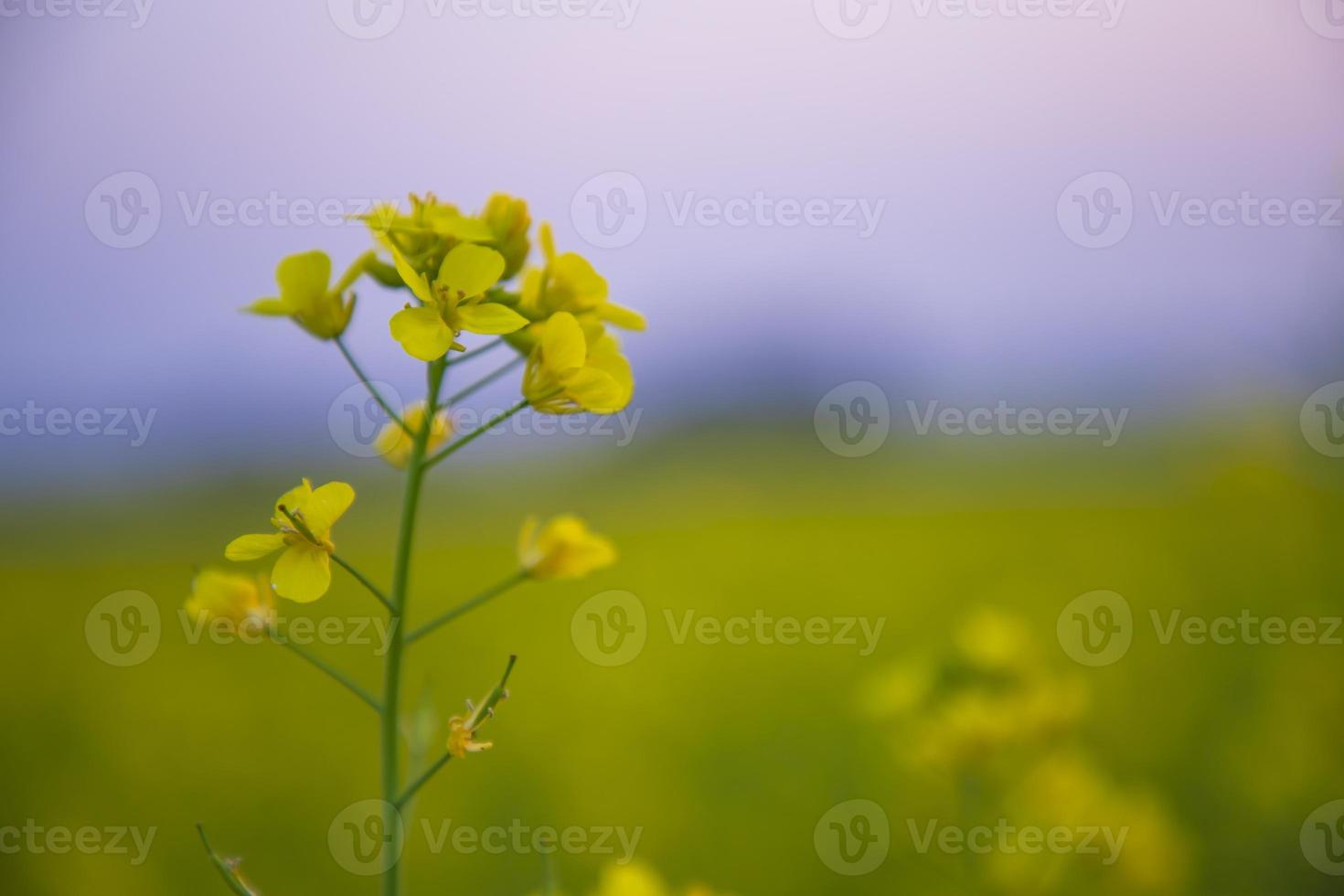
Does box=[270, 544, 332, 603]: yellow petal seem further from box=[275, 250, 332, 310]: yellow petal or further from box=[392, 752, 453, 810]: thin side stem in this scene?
box=[275, 250, 332, 310]: yellow petal

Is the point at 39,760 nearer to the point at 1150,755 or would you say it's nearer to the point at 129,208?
the point at 129,208

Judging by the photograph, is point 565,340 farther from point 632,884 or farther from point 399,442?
point 632,884

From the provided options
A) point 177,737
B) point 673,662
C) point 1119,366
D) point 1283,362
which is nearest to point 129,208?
point 177,737

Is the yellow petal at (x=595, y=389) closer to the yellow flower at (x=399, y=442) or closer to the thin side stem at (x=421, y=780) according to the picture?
the yellow flower at (x=399, y=442)

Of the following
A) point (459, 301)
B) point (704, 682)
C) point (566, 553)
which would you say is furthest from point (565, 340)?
point (704, 682)

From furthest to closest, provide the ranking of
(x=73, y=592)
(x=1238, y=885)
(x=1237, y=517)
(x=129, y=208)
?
(x=1237, y=517) → (x=73, y=592) → (x=1238, y=885) → (x=129, y=208)

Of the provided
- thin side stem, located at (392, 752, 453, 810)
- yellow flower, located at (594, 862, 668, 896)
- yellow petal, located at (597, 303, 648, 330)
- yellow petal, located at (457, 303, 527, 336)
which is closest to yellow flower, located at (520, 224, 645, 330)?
yellow petal, located at (597, 303, 648, 330)
